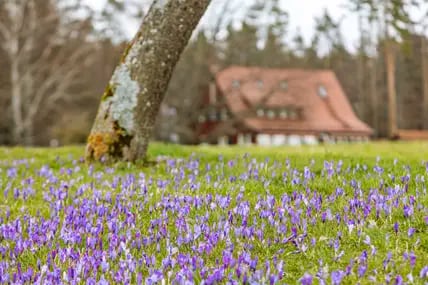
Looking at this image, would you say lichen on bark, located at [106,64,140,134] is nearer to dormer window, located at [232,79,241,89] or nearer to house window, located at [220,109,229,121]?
dormer window, located at [232,79,241,89]

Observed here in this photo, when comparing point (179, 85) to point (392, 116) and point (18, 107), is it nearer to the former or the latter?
point (18, 107)

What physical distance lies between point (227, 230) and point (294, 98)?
57.3m

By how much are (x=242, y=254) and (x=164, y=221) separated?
1407 mm

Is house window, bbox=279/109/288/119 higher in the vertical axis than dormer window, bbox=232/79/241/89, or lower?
lower

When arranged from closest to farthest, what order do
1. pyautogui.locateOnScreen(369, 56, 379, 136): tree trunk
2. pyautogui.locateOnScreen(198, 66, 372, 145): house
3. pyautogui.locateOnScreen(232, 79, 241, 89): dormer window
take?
pyautogui.locateOnScreen(232, 79, 241, 89): dormer window
pyautogui.locateOnScreen(198, 66, 372, 145): house
pyautogui.locateOnScreen(369, 56, 379, 136): tree trunk

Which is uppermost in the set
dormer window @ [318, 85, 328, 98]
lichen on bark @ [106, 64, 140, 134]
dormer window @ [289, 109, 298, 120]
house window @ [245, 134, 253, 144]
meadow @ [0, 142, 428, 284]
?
dormer window @ [318, 85, 328, 98]

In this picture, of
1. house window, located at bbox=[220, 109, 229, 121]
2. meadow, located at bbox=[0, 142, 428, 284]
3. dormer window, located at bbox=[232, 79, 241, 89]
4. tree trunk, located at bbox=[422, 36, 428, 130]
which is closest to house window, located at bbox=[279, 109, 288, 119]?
house window, located at bbox=[220, 109, 229, 121]

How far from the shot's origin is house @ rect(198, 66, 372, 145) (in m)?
56.6

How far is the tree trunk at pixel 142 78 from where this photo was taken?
9.50m

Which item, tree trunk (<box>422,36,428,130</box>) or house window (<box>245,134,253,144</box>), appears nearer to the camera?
house window (<box>245,134,253,144</box>)

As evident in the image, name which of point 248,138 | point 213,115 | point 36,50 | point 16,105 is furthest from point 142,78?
point 213,115

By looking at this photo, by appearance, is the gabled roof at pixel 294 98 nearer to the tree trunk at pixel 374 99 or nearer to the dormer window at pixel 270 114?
the dormer window at pixel 270 114

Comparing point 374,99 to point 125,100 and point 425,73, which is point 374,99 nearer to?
point 425,73

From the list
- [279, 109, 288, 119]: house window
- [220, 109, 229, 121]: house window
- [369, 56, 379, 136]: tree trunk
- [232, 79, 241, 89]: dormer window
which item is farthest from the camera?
[369, 56, 379, 136]: tree trunk
